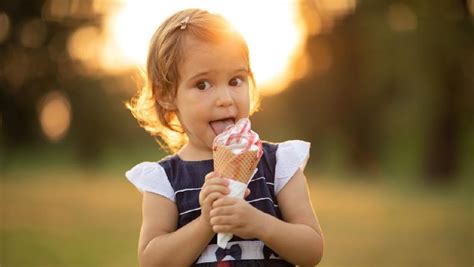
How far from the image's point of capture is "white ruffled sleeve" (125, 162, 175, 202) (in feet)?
9.36

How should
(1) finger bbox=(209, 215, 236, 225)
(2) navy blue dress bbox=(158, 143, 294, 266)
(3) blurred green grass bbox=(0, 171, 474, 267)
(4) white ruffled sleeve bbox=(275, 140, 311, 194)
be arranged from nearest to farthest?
1. (1) finger bbox=(209, 215, 236, 225)
2. (2) navy blue dress bbox=(158, 143, 294, 266)
3. (4) white ruffled sleeve bbox=(275, 140, 311, 194)
4. (3) blurred green grass bbox=(0, 171, 474, 267)

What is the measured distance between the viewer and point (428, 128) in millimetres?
18359

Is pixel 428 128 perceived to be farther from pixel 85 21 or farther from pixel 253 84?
pixel 253 84

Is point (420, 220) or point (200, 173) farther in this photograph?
point (420, 220)

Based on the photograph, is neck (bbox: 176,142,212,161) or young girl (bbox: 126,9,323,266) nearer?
young girl (bbox: 126,9,323,266)

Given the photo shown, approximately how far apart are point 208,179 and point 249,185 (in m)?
0.25

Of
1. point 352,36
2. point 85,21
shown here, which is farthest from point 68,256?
point 85,21

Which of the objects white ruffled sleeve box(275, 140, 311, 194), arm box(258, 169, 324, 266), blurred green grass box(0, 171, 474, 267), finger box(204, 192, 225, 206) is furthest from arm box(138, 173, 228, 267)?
blurred green grass box(0, 171, 474, 267)

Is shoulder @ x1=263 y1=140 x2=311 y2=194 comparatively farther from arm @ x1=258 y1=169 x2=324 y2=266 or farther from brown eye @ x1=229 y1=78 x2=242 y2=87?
brown eye @ x1=229 y1=78 x2=242 y2=87

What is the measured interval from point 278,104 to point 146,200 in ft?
91.3

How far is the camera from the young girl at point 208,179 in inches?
105

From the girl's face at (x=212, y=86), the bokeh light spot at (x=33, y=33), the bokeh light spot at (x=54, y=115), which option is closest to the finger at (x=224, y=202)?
the girl's face at (x=212, y=86)

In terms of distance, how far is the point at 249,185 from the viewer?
2836 mm

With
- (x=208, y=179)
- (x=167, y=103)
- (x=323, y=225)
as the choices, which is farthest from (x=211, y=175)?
(x=323, y=225)
